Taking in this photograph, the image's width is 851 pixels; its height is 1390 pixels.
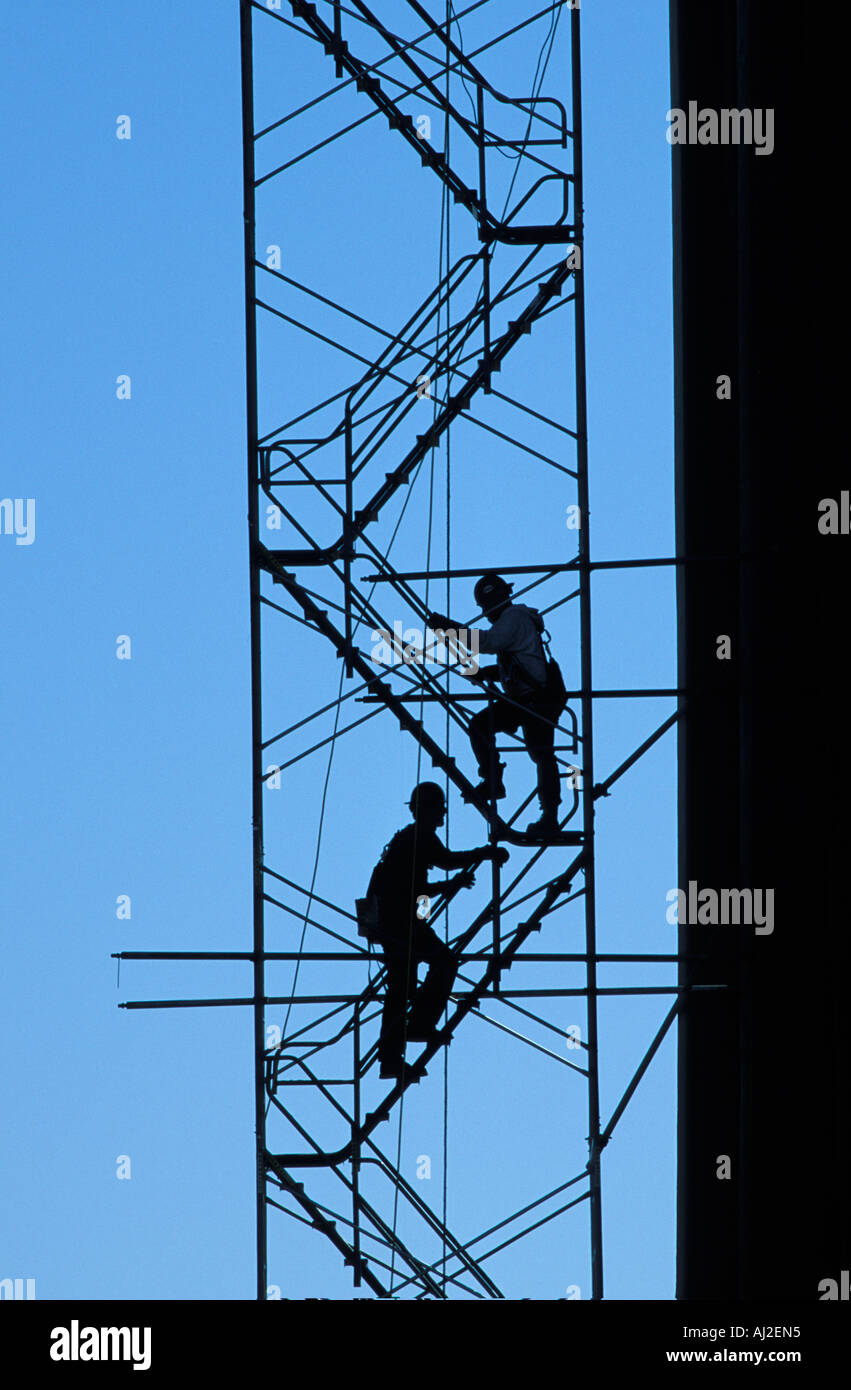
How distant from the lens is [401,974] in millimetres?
16578

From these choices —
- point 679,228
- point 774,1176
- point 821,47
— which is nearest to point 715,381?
point 679,228

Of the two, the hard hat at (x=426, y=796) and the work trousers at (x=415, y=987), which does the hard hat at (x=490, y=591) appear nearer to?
the hard hat at (x=426, y=796)

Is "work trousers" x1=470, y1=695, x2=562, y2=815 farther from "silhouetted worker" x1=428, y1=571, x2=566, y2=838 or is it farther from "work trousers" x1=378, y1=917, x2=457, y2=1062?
"work trousers" x1=378, y1=917, x2=457, y2=1062

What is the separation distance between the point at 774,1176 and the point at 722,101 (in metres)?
7.89

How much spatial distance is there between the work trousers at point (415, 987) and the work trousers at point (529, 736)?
1.21 meters

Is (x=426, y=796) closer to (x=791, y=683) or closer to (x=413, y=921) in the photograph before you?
(x=413, y=921)

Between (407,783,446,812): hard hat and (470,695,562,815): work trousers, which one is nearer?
(407,783,446,812): hard hat

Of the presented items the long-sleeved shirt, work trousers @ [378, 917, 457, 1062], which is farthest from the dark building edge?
work trousers @ [378, 917, 457, 1062]

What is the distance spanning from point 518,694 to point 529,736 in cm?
32

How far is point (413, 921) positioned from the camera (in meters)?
16.4

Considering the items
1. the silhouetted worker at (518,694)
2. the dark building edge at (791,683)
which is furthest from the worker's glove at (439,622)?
the dark building edge at (791,683)

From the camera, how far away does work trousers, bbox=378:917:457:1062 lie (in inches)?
651

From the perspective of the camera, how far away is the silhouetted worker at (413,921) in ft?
53.6

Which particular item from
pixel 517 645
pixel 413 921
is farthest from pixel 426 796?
pixel 517 645
